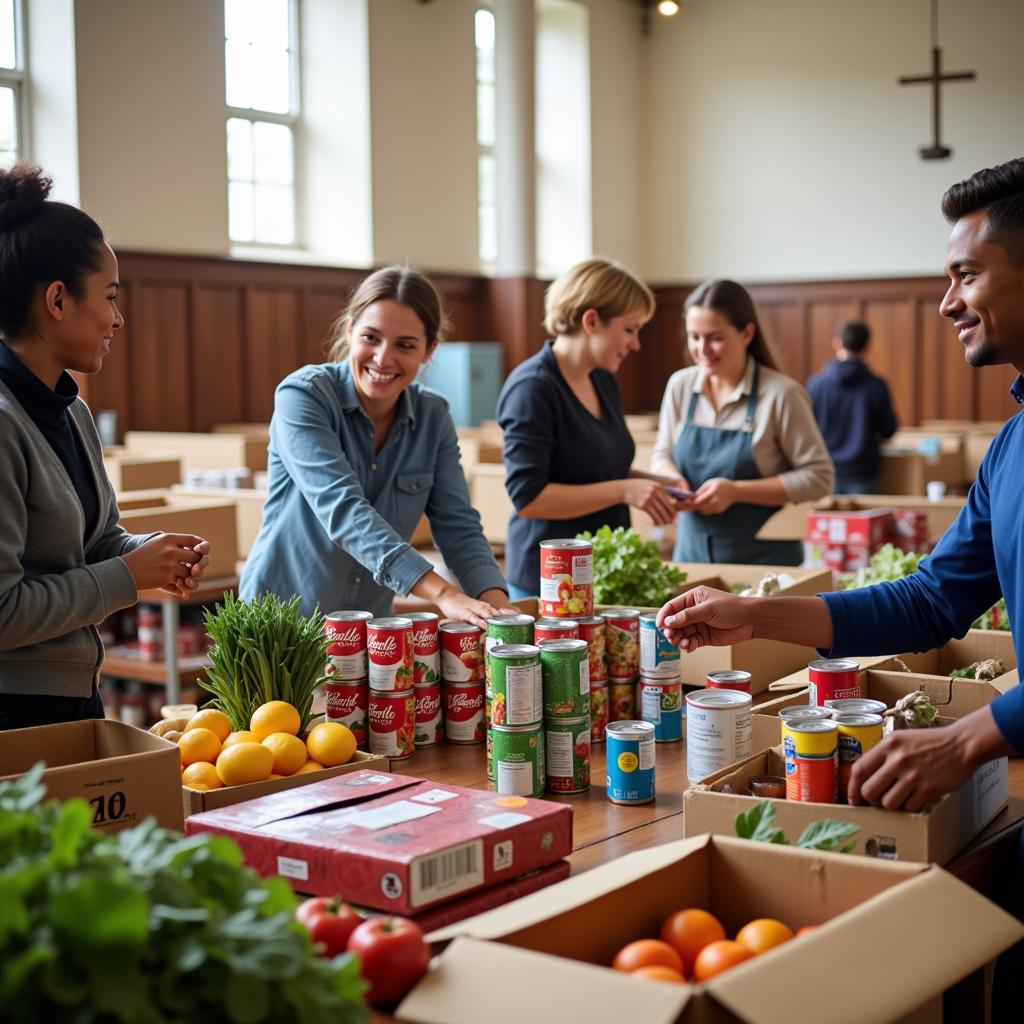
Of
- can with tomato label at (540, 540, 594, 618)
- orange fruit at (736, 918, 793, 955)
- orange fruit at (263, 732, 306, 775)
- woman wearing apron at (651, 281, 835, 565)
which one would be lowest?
orange fruit at (736, 918, 793, 955)

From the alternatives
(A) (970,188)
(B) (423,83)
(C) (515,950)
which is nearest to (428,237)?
(B) (423,83)

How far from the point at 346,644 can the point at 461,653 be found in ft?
0.71

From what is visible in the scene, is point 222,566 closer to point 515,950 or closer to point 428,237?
point 515,950

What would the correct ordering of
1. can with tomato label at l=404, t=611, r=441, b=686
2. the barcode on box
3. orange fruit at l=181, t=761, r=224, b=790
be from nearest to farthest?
the barcode on box → orange fruit at l=181, t=761, r=224, b=790 → can with tomato label at l=404, t=611, r=441, b=686

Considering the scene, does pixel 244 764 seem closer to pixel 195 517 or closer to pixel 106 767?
pixel 106 767

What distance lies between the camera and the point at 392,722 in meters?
2.39

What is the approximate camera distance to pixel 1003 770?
2.04m

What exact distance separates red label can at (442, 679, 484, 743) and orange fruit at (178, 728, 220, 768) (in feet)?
1.76

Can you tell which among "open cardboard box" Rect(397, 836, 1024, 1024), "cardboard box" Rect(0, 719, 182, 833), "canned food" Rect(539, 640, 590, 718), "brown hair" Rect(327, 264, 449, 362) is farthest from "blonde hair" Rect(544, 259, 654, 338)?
"open cardboard box" Rect(397, 836, 1024, 1024)

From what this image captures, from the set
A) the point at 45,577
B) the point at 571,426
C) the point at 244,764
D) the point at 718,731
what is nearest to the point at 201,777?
the point at 244,764

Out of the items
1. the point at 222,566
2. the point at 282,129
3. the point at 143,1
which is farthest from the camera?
the point at 282,129

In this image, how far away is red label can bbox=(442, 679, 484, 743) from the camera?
249 centimetres

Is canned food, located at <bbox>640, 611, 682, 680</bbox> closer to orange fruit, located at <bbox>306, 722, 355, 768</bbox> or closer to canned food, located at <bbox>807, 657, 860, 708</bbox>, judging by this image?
canned food, located at <bbox>807, 657, 860, 708</bbox>

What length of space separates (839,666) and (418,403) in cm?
133
